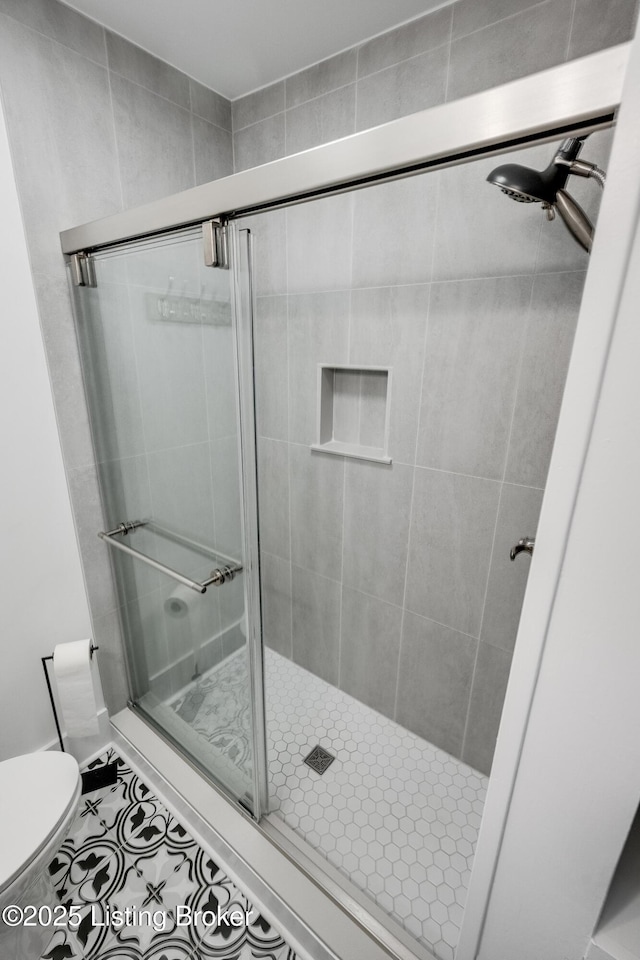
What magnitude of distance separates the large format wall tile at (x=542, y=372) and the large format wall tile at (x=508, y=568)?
0.06 m

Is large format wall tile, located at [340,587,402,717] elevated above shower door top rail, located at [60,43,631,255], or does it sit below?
below

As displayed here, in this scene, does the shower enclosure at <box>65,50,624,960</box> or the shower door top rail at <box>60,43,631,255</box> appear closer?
the shower door top rail at <box>60,43,631,255</box>

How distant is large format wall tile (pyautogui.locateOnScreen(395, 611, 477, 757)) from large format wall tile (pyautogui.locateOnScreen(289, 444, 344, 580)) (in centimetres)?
41

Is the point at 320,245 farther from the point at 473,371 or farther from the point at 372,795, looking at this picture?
the point at 372,795

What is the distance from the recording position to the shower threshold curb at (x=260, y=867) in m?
1.11

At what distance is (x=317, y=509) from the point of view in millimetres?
1815

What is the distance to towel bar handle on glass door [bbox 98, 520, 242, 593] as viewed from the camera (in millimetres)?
→ 1198

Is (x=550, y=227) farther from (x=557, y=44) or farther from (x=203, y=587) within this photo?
(x=203, y=587)

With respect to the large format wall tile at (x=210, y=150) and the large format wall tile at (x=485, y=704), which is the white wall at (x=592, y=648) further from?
the large format wall tile at (x=210, y=150)

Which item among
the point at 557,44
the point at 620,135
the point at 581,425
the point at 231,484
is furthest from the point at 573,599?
the point at 557,44

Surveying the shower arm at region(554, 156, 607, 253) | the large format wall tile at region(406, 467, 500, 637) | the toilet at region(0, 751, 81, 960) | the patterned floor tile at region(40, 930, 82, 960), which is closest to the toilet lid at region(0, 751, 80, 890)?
the toilet at region(0, 751, 81, 960)

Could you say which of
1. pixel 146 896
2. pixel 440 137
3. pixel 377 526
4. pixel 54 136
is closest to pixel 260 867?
pixel 146 896

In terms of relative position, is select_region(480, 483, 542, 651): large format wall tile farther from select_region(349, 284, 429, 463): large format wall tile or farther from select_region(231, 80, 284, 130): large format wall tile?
select_region(231, 80, 284, 130): large format wall tile

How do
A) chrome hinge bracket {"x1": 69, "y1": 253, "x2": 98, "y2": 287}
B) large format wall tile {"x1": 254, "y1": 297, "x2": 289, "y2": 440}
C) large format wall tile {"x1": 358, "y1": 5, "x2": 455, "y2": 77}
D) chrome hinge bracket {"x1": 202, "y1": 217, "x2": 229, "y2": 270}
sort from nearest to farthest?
1. chrome hinge bracket {"x1": 202, "y1": 217, "x2": 229, "y2": 270}
2. large format wall tile {"x1": 358, "y1": 5, "x2": 455, "y2": 77}
3. chrome hinge bracket {"x1": 69, "y1": 253, "x2": 98, "y2": 287}
4. large format wall tile {"x1": 254, "y1": 297, "x2": 289, "y2": 440}
